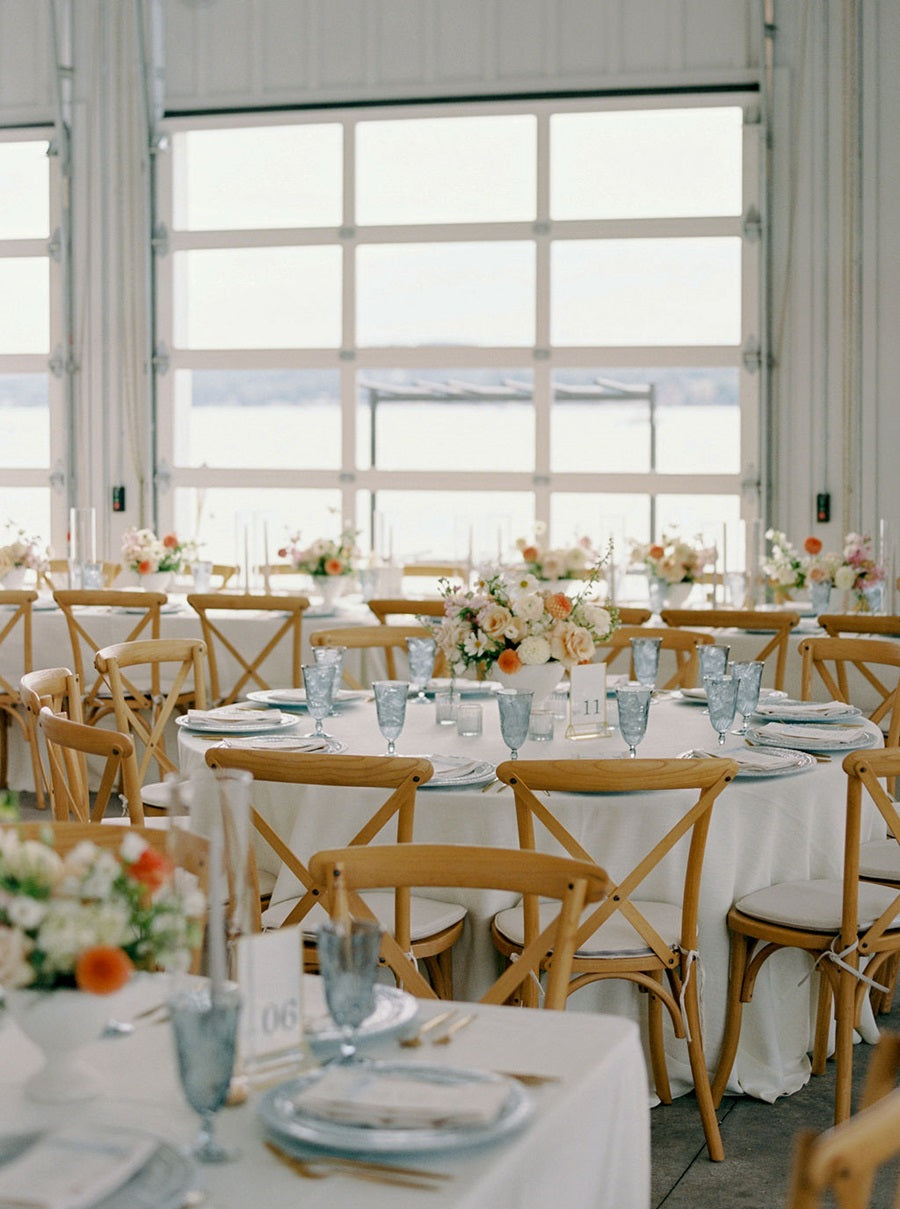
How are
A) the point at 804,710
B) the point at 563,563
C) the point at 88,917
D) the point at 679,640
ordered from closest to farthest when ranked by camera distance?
the point at 88,917, the point at 804,710, the point at 679,640, the point at 563,563

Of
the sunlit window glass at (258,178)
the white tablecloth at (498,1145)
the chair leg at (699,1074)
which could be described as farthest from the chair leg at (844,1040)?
the sunlit window glass at (258,178)

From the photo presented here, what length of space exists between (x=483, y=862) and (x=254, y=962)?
1.94 ft

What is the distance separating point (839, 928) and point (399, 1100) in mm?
1849

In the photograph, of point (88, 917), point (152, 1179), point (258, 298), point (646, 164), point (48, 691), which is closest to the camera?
point (152, 1179)

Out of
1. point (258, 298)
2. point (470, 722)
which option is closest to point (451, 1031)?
point (470, 722)

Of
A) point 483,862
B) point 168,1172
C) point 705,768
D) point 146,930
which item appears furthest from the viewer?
point 705,768

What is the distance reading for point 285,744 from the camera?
3539mm

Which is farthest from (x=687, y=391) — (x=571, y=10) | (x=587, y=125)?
(x=571, y=10)

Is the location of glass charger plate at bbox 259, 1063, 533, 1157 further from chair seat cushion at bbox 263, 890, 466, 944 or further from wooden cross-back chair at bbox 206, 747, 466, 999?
chair seat cushion at bbox 263, 890, 466, 944

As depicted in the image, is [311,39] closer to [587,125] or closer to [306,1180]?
[587,125]

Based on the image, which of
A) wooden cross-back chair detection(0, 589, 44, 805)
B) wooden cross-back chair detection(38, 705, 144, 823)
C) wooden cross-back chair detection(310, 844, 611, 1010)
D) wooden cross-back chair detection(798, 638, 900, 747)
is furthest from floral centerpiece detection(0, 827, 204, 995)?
wooden cross-back chair detection(0, 589, 44, 805)

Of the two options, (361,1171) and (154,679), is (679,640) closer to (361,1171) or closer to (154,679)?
(154,679)

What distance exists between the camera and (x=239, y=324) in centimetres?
935

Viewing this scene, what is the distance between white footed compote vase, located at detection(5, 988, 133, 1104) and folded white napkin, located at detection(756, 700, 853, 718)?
2.75 meters
